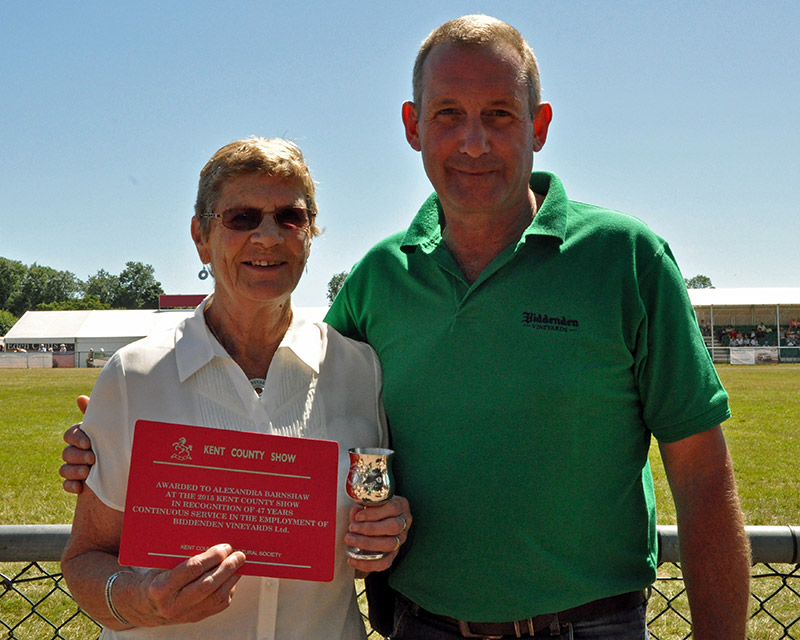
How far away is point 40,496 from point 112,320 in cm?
6622

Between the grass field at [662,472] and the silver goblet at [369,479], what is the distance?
4065 mm

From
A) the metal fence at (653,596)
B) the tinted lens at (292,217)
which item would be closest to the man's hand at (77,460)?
the metal fence at (653,596)

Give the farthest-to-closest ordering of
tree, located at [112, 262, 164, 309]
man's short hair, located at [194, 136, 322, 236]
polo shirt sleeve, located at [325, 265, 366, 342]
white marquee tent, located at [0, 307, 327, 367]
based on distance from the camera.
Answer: tree, located at [112, 262, 164, 309] → white marquee tent, located at [0, 307, 327, 367] → polo shirt sleeve, located at [325, 265, 366, 342] → man's short hair, located at [194, 136, 322, 236]

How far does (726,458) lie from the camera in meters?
2.45

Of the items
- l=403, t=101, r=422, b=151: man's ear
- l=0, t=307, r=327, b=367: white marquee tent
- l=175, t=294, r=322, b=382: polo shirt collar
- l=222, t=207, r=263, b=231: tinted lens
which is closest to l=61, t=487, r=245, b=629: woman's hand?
l=175, t=294, r=322, b=382: polo shirt collar

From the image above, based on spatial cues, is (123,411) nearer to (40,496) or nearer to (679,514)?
(679,514)

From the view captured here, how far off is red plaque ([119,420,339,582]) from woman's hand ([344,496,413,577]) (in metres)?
0.09

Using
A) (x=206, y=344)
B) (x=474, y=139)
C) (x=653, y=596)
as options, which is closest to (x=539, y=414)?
(x=474, y=139)

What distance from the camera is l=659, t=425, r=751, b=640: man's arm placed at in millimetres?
2393

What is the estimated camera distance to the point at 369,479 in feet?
7.39

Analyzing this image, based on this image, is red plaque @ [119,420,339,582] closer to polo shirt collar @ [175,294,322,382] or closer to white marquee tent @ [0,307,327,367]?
polo shirt collar @ [175,294,322,382]

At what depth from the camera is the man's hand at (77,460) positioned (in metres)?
2.44

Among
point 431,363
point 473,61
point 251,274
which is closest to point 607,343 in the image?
point 431,363

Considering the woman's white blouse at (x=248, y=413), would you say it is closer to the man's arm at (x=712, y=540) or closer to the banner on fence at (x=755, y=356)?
the man's arm at (x=712, y=540)
